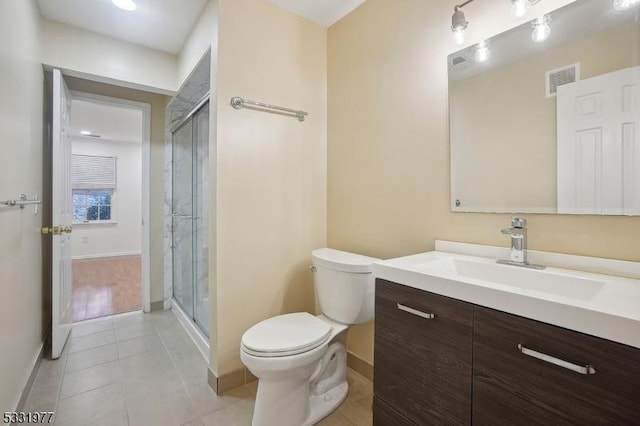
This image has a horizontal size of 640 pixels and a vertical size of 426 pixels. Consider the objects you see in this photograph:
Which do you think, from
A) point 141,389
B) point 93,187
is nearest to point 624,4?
point 141,389

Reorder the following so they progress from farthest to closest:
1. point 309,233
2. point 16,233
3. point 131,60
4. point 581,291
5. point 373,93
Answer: point 131,60 → point 309,233 → point 373,93 → point 16,233 → point 581,291

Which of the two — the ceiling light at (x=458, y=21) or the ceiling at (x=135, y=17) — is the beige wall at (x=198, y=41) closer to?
the ceiling at (x=135, y=17)

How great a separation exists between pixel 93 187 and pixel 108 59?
439 centimetres

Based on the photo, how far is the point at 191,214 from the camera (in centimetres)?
284

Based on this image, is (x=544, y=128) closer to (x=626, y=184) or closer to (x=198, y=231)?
(x=626, y=184)

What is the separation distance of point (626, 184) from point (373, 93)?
1292 mm

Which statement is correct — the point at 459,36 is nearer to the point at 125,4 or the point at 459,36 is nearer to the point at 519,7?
the point at 519,7

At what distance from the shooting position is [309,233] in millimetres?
2162

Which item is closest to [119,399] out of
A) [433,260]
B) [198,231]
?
[198,231]

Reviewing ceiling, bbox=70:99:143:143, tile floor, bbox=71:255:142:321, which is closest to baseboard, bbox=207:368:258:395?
tile floor, bbox=71:255:142:321

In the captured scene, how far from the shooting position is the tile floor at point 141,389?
5.05 feet

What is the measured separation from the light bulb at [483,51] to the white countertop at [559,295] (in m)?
0.86

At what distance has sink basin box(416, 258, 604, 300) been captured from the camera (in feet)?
3.15

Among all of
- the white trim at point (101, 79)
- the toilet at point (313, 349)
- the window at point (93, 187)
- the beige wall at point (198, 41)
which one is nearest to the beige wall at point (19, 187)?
the white trim at point (101, 79)
